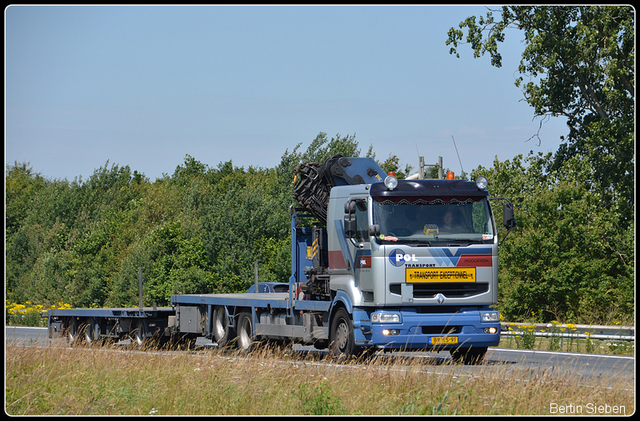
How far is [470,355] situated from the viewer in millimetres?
14195

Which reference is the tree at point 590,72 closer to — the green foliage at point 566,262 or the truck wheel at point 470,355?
the green foliage at point 566,262

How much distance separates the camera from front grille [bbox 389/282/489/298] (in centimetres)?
1307

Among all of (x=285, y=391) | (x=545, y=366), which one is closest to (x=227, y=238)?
(x=545, y=366)

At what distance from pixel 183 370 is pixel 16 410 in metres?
2.32

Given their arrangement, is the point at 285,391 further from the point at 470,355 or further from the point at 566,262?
the point at 566,262

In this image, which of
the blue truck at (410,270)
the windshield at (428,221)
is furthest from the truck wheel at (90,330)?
the windshield at (428,221)

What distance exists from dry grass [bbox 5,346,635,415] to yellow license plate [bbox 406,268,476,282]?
2730 mm

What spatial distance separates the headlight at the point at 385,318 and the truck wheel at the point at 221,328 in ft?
18.1

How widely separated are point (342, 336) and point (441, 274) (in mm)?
2232

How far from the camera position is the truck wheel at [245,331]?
17.1 meters

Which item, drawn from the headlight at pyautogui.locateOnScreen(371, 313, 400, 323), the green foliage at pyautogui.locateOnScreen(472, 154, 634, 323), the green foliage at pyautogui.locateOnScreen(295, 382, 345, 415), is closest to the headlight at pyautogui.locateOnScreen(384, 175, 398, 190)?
the headlight at pyautogui.locateOnScreen(371, 313, 400, 323)

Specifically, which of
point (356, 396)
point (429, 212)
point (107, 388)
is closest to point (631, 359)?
point (429, 212)

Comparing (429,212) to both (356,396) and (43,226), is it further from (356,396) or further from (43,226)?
(43,226)

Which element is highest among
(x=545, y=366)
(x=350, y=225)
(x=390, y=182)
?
(x=390, y=182)
